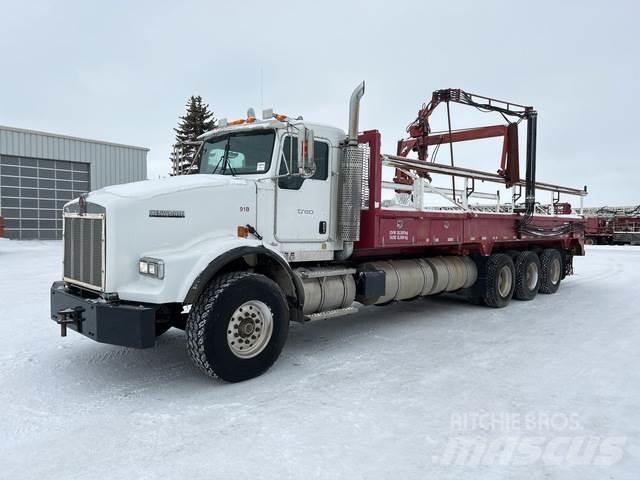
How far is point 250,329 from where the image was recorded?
4918 mm

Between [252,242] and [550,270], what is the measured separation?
818 centimetres

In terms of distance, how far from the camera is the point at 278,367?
17.4 ft

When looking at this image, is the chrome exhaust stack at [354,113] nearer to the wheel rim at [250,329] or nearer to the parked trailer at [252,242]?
the parked trailer at [252,242]

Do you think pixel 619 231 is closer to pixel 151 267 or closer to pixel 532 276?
pixel 532 276

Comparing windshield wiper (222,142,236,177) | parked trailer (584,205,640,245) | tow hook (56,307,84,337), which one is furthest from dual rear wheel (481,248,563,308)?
parked trailer (584,205,640,245)

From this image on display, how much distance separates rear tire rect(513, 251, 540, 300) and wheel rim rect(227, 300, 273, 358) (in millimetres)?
6546

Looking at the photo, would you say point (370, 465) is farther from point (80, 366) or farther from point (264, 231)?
point (80, 366)

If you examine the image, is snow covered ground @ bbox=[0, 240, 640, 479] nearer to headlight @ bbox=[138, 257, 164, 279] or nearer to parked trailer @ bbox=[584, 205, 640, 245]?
headlight @ bbox=[138, 257, 164, 279]

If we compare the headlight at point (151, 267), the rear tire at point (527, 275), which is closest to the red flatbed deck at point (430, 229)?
the rear tire at point (527, 275)

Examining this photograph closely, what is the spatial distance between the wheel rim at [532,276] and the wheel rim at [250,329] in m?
6.97

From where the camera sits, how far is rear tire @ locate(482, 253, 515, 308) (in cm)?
898

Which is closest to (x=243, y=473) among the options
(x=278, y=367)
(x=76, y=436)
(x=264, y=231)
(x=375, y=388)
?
(x=76, y=436)

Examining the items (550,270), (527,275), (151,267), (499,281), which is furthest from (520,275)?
(151,267)

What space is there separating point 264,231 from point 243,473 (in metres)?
2.80
